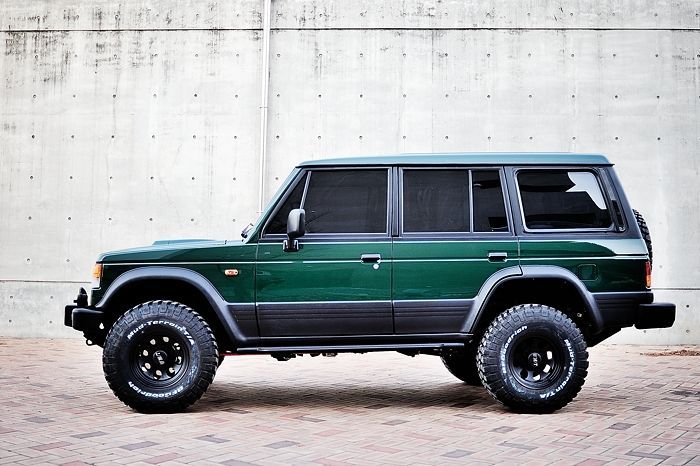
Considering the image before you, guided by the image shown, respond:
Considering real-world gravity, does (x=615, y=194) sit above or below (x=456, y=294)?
above

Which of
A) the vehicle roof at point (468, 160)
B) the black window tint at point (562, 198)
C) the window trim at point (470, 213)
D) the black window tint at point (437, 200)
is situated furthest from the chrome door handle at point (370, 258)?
the black window tint at point (562, 198)

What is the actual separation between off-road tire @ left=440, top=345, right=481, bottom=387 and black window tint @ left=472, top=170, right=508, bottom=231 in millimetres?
1733

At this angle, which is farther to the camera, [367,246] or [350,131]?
[350,131]

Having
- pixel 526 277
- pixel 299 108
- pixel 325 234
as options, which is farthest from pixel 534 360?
pixel 299 108

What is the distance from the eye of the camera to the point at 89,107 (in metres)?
12.1

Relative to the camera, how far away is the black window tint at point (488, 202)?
6.03 m

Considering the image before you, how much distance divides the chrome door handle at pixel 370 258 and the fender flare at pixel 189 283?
45.5 inches

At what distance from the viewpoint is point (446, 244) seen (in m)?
5.91

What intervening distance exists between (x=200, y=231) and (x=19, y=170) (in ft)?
10.8

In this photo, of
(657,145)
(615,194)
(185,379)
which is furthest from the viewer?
(657,145)

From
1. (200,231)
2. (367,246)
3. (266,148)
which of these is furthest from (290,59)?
(367,246)

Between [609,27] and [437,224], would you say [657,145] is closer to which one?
[609,27]

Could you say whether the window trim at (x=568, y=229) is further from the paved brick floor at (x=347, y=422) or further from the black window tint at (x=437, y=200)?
the paved brick floor at (x=347, y=422)

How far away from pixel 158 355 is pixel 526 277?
10.00ft
